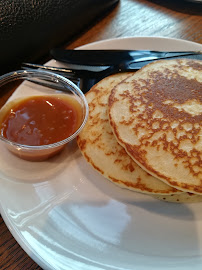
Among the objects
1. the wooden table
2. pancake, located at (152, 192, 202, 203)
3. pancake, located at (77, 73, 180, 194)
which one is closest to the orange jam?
pancake, located at (77, 73, 180, 194)

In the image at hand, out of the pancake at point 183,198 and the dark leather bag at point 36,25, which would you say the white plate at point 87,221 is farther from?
the dark leather bag at point 36,25

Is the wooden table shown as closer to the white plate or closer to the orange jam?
the orange jam

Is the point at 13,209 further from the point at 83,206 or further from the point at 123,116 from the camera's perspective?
the point at 123,116

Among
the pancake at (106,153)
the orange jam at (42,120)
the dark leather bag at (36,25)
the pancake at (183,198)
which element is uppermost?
the dark leather bag at (36,25)

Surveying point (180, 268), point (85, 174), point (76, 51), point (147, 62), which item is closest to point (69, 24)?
point (76, 51)

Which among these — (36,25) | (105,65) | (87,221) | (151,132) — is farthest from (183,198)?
(36,25)

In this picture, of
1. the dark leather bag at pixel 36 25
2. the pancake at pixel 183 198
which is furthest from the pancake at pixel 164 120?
the dark leather bag at pixel 36 25
